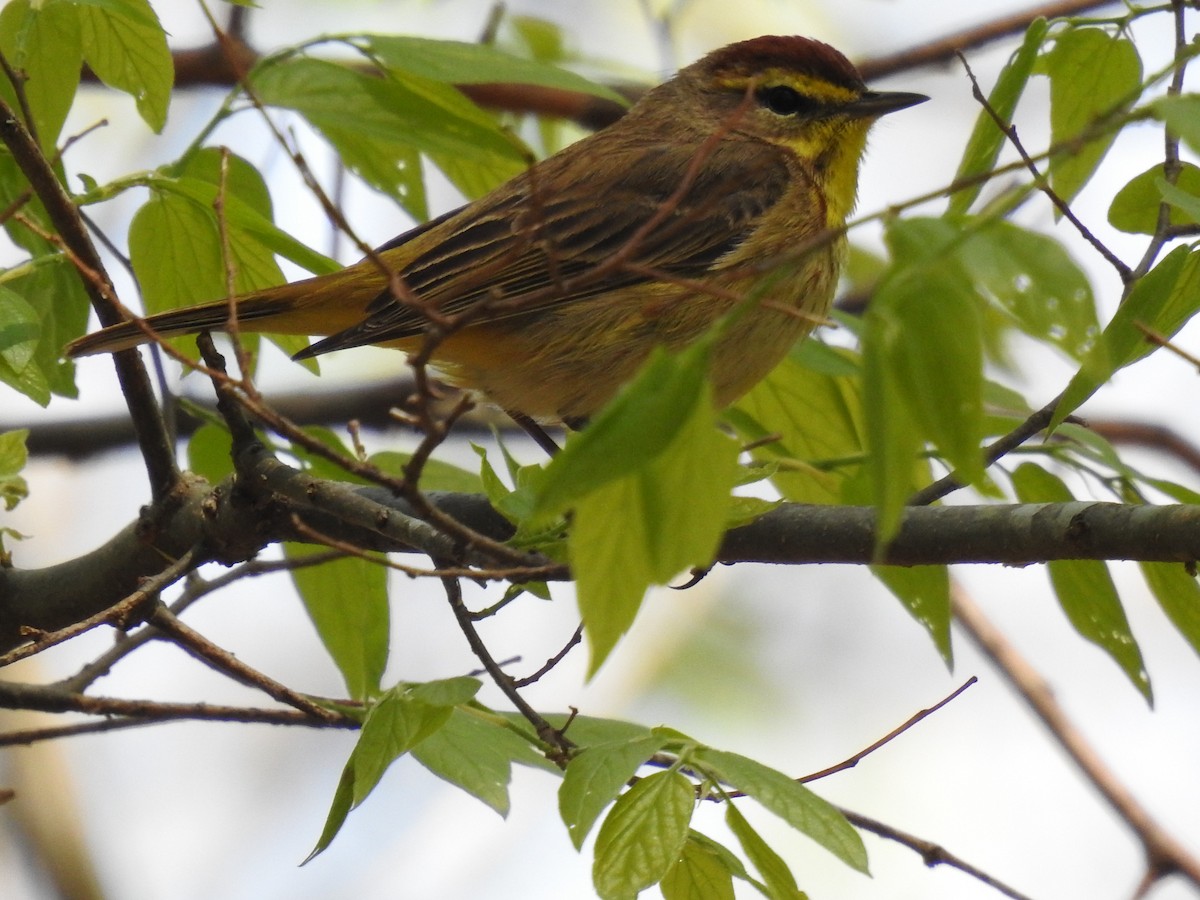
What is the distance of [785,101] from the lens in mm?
5863

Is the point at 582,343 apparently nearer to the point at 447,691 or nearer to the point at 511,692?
the point at 511,692

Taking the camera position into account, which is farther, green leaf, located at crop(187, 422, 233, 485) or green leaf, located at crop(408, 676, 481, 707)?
green leaf, located at crop(187, 422, 233, 485)

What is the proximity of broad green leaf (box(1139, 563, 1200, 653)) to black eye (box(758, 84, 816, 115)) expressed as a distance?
3.13m

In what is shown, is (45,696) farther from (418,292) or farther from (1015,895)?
(1015,895)

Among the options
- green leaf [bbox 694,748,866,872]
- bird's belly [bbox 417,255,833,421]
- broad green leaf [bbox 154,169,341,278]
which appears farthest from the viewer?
bird's belly [bbox 417,255,833,421]

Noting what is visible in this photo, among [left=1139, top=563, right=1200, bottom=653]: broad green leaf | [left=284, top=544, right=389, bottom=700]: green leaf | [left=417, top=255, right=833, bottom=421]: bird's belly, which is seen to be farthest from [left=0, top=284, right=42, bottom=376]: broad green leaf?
[left=1139, top=563, right=1200, bottom=653]: broad green leaf

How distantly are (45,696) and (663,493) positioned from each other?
2.39 m

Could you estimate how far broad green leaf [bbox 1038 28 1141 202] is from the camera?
3240 mm

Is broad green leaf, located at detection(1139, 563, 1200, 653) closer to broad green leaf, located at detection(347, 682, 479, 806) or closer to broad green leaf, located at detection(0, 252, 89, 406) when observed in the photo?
broad green leaf, located at detection(347, 682, 479, 806)

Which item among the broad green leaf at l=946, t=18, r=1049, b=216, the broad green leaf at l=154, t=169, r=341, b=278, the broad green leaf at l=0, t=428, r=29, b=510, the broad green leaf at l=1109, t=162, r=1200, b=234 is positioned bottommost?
the broad green leaf at l=1109, t=162, r=1200, b=234

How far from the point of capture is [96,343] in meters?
3.65

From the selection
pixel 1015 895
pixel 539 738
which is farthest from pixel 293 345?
pixel 1015 895

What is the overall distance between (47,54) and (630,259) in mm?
1688

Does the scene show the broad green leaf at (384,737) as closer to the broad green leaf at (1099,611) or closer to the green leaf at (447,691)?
the green leaf at (447,691)
